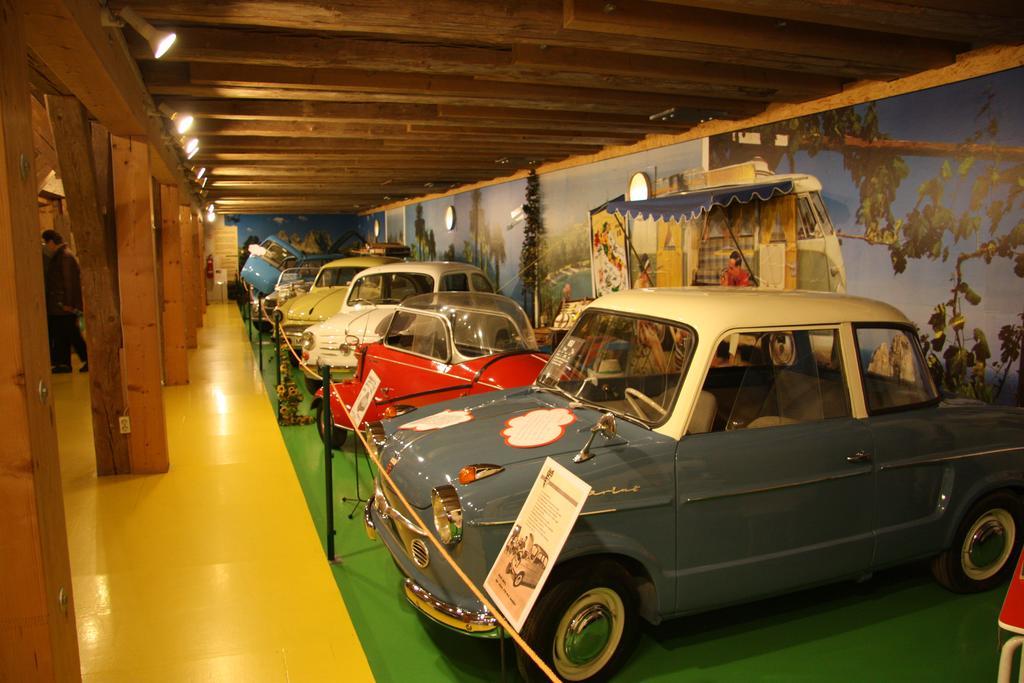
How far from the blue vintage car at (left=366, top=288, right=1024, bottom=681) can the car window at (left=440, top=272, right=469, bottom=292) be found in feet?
17.1

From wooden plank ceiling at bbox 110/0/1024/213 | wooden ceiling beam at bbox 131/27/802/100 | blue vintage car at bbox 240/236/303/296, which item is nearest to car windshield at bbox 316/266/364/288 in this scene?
wooden plank ceiling at bbox 110/0/1024/213

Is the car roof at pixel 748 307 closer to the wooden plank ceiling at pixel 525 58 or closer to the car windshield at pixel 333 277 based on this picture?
the wooden plank ceiling at pixel 525 58

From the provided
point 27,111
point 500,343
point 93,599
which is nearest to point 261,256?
point 500,343

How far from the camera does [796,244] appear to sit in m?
7.31

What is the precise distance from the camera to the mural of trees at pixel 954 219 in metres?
5.47

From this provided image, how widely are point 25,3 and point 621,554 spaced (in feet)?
11.4

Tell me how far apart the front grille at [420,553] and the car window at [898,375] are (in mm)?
2616

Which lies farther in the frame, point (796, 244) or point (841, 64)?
point (796, 244)

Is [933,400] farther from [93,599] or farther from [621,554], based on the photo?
[93,599]

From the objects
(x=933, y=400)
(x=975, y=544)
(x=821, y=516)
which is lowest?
(x=975, y=544)

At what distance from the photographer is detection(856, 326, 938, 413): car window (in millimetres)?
4074

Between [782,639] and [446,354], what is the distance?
3671 mm

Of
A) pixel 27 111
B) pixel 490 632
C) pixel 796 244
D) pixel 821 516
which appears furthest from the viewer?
pixel 796 244

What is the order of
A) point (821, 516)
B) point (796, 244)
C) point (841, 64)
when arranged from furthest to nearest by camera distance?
point (796, 244)
point (841, 64)
point (821, 516)
